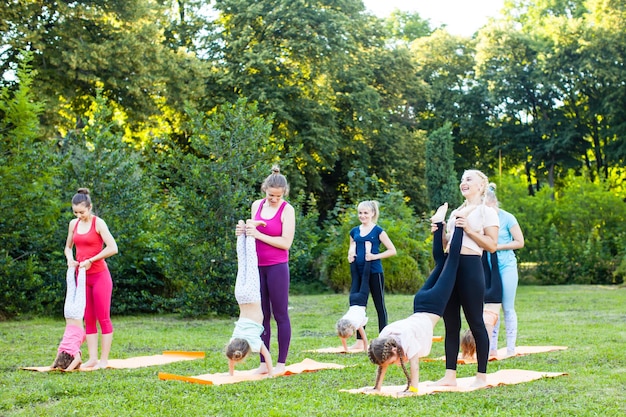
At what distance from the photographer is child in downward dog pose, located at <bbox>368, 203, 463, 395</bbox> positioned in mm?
6473

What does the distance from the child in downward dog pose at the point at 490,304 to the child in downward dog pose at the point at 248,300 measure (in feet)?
7.86

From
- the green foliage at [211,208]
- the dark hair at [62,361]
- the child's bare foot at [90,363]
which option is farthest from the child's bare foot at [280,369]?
the green foliage at [211,208]

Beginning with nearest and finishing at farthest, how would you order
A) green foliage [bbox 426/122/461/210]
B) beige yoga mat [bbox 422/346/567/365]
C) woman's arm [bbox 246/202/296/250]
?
woman's arm [bbox 246/202/296/250] < beige yoga mat [bbox 422/346/567/365] < green foliage [bbox 426/122/461/210]

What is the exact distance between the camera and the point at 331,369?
8352 millimetres

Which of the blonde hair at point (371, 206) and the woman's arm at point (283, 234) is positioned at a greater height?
the blonde hair at point (371, 206)

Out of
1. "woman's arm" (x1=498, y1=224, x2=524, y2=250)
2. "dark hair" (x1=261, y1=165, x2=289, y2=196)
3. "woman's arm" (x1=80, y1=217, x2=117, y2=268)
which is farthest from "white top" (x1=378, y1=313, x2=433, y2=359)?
"woman's arm" (x1=80, y1=217, x2=117, y2=268)

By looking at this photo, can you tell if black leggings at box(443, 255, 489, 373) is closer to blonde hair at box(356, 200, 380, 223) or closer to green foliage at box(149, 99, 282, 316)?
blonde hair at box(356, 200, 380, 223)

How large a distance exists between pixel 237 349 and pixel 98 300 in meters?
1.96

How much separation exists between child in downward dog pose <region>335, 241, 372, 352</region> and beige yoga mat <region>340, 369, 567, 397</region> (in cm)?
214

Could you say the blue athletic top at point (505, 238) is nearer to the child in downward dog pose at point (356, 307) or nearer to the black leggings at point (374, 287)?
the black leggings at point (374, 287)

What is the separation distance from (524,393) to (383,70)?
3184cm

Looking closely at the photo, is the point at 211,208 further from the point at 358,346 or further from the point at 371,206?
the point at 358,346

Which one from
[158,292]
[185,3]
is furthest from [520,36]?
[158,292]

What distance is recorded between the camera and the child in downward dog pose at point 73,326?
8.38 meters
